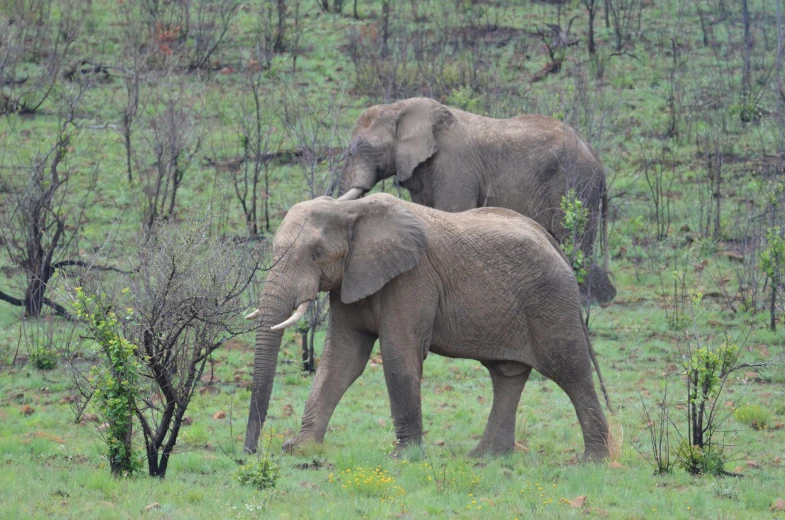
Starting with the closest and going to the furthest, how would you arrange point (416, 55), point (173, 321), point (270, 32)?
point (173, 321), point (416, 55), point (270, 32)

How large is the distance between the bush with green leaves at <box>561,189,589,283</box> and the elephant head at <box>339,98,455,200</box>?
2057 millimetres

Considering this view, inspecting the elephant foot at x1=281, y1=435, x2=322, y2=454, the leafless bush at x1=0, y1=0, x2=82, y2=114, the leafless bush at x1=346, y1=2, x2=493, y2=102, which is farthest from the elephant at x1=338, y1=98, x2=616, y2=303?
the leafless bush at x1=0, y1=0, x2=82, y2=114

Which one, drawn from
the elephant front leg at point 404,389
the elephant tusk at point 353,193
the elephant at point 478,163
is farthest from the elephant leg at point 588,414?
the elephant tusk at point 353,193

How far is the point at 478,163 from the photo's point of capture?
57.3 feet

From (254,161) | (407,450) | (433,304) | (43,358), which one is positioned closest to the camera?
(407,450)

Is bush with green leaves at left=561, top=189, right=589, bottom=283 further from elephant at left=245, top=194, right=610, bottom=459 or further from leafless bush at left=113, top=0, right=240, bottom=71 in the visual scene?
leafless bush at left=113, top=0, right=240, bottom=71

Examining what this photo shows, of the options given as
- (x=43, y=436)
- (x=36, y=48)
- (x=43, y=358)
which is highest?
(x=36, y=48)

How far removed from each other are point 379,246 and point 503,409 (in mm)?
1916

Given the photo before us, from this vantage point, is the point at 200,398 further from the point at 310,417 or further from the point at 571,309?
the point at 571,309

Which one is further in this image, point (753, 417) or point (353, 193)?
point (353, 193)

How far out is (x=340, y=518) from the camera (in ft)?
27.4

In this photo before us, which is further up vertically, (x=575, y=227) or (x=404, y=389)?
(x=575, y=227)

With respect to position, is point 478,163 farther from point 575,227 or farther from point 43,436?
point 43,436

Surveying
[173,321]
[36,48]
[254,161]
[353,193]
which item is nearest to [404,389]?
[173,321]
